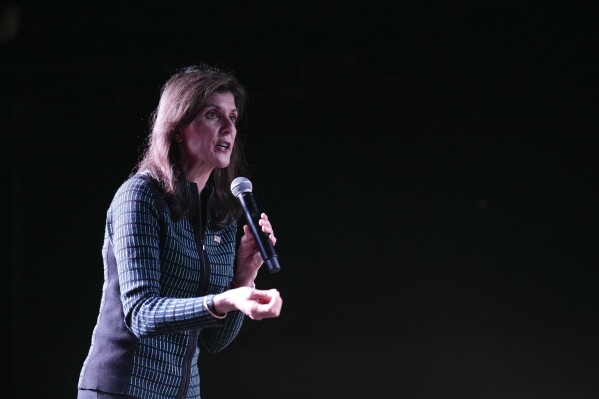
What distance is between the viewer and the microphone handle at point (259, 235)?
1.29m

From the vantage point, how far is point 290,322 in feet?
13.0

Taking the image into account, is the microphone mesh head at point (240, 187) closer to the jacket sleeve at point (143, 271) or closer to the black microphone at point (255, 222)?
the black microphone at point (255, 222)

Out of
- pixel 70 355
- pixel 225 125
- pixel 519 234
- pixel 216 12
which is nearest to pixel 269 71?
pixel 216 12

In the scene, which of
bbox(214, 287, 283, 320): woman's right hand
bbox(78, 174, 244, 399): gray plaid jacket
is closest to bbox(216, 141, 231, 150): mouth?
bbox(78, 174, 244, 399): gray plaid jacket

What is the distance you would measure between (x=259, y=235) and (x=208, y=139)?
0.30 meters

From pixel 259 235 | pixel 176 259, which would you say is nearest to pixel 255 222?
pixel 259 235

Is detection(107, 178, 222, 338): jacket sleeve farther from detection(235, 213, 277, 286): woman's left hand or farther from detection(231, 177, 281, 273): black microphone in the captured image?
detection(235, 213, 277, 286): woman's left hand

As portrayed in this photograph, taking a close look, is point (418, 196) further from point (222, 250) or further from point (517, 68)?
point (222, 250)

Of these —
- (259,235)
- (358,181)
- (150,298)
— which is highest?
(358,181)

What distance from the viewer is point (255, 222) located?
140 cm

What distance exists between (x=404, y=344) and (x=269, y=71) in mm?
1551

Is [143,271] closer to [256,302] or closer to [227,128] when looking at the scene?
[256,302]

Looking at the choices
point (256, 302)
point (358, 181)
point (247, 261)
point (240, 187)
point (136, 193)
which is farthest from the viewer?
point (358, 181)

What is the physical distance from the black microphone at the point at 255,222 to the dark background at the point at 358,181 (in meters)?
2.29
